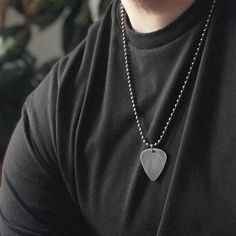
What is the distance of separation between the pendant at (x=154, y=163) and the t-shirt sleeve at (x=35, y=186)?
0.16m

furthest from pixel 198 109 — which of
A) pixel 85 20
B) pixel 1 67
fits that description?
pixel 1 67

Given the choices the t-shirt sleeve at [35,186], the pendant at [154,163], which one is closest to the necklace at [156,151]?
the pendant at [154,163]

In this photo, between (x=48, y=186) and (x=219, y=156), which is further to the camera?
(x=48, y=186)

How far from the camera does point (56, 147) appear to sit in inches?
30.4

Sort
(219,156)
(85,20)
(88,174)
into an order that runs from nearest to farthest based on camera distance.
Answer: (219,156) < (88,174) < (85,20)

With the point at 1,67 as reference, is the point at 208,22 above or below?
above

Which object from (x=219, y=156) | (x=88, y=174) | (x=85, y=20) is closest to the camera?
(x=219, y=156)

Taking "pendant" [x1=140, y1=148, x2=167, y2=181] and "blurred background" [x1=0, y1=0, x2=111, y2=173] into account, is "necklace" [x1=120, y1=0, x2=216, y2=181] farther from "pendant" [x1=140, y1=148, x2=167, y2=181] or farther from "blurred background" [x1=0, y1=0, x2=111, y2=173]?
"blurred background" [x1=0, y1=0, x2=111, y2=173]

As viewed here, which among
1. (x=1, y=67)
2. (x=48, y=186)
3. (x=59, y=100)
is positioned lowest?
(x=1, y=67)

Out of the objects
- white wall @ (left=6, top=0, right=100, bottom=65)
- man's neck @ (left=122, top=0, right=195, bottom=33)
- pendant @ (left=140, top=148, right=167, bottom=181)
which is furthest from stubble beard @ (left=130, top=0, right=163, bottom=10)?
white wall @ (left=6, top=0, right=100, bottom=65)

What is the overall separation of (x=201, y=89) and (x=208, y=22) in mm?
80

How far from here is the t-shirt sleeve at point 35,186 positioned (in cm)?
80

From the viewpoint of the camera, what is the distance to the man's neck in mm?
683

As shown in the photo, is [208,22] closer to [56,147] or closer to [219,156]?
[219,156]
